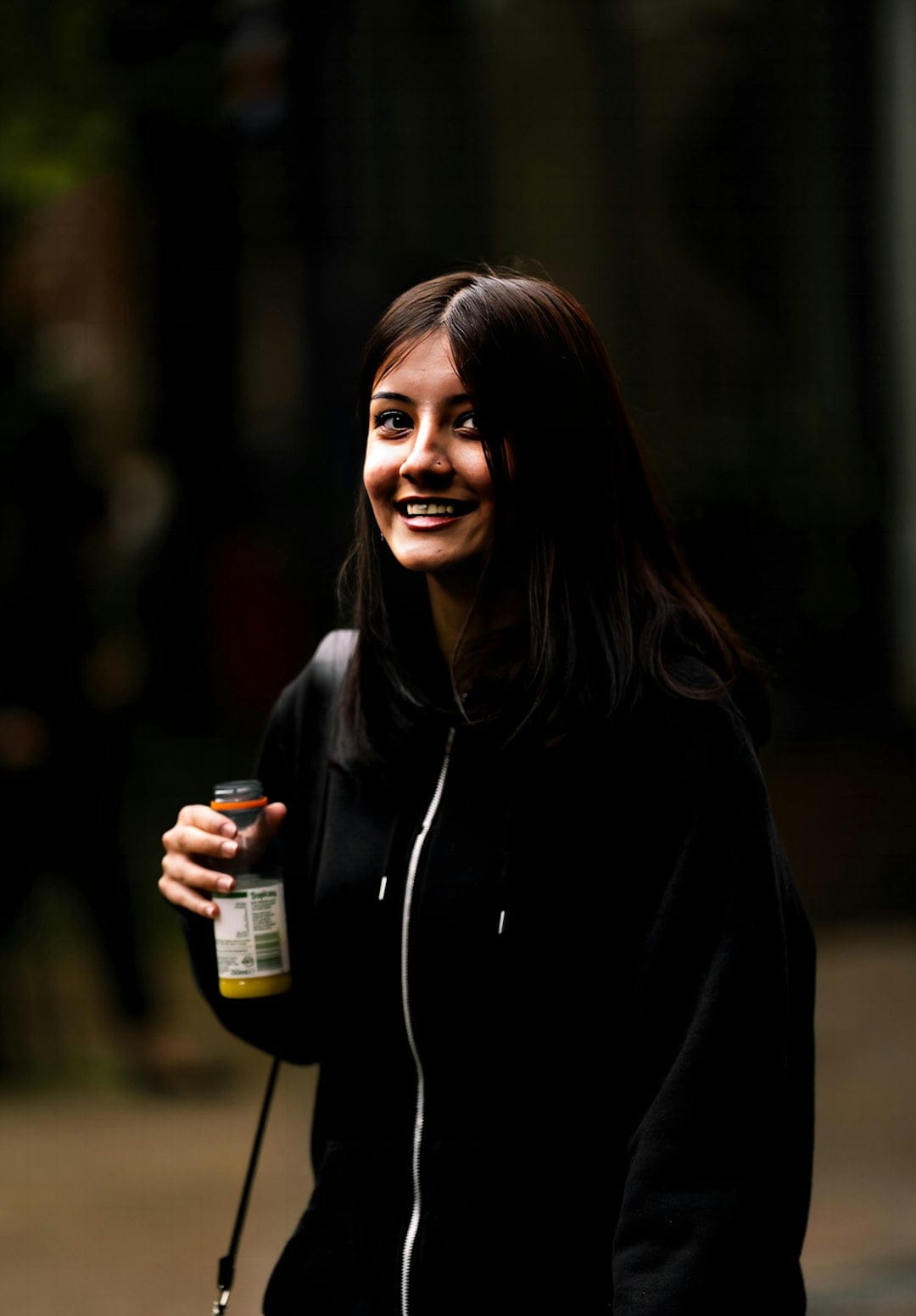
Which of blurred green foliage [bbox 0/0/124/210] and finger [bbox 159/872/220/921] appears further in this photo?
Result: blurred green foliage [bbox 0/0/124/210]

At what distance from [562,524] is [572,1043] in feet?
1.99

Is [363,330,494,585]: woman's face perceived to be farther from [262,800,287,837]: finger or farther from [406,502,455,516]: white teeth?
[262,800,287,837]: finger

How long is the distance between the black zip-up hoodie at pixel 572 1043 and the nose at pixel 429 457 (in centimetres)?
30

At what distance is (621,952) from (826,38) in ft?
27.7

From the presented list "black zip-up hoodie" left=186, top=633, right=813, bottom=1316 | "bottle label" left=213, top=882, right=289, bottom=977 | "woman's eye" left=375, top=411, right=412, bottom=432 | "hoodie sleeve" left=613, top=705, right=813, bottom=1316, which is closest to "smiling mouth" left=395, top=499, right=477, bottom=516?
"woman's eye" left=375, top=411, right=412, bottom=432

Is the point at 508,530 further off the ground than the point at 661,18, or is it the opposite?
the point at 661,18

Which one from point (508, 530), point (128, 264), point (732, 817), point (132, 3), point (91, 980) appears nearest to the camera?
point (732, 817)

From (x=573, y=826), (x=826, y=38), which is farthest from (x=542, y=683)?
(x=826, y=38)

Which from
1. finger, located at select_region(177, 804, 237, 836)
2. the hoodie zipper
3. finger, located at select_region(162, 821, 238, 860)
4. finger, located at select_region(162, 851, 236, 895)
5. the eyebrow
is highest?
the eyebrow

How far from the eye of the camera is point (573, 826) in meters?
2.12

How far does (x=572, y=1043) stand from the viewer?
2061 mm

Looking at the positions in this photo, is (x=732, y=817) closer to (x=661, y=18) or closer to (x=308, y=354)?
(x=308, y=354)

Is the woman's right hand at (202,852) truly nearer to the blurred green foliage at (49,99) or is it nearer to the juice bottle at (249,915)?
the juice bottle at (249,915)

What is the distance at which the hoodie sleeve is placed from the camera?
191cm
